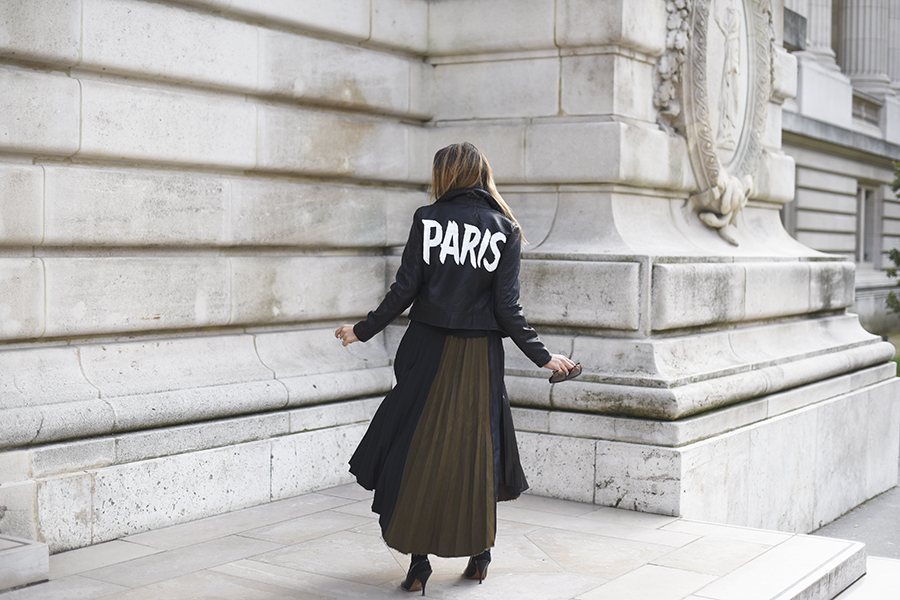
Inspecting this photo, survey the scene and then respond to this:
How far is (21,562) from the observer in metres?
4.55

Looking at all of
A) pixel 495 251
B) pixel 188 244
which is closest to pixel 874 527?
pixel 495 251

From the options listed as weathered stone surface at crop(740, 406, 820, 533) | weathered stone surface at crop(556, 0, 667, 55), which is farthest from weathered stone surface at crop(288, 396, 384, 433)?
weathered stone surface at crop(556, 0, 667, 55)

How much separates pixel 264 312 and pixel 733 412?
304 centimetres

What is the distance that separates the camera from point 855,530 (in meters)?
7.96

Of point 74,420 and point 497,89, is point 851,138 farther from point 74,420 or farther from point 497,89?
point 74,420

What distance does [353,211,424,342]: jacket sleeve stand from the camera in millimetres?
4695

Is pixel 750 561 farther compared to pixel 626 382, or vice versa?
pixel 626 382

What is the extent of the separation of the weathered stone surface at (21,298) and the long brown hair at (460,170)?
6.68 ft

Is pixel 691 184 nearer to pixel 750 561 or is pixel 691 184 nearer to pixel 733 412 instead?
pixel 733 412

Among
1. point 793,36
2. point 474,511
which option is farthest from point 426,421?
point 793,36

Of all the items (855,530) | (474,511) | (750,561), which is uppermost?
(474,511)

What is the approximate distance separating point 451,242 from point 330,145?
2451mm

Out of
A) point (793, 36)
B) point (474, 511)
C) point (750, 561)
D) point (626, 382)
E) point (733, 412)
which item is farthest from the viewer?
point (793, 36)

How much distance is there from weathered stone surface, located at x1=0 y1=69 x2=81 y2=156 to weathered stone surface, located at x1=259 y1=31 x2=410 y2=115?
134 cm
